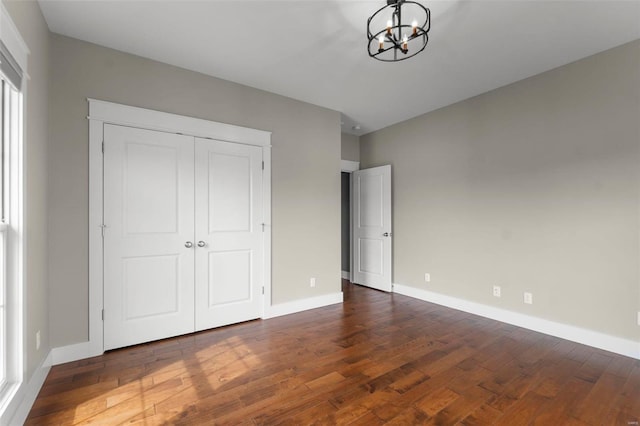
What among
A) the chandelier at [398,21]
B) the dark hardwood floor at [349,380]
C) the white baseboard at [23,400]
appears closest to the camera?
the white baseboard at [23,400]

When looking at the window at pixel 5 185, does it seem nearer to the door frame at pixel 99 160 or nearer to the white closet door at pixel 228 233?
the door frame at pixel 99 160

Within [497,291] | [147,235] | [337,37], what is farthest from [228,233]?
[497,291]

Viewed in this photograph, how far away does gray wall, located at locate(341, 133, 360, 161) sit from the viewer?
5.29m

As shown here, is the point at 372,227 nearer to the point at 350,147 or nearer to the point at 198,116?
the point at 350,147

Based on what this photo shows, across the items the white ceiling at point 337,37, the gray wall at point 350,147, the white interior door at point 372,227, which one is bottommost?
the white interior door at point 372,227

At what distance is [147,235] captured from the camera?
282 cm

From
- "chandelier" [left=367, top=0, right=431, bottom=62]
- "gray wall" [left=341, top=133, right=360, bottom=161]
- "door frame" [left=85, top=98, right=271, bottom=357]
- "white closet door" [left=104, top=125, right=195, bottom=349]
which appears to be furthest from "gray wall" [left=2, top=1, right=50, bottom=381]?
"gray wall" [left=341, top=133, right=360, bottom=161]

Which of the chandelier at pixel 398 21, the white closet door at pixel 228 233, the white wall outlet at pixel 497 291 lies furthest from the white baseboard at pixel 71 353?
the white wall outlet at pixel 497 291

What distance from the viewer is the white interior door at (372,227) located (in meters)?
4.73

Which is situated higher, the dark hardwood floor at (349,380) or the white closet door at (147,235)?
the white closet door at (147,235)

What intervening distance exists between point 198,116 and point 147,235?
1.34m

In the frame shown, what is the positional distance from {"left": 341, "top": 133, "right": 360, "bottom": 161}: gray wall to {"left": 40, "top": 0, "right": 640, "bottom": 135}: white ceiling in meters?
1.79

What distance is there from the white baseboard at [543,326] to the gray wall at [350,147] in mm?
2548

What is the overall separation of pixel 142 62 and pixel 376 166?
11.8ft
